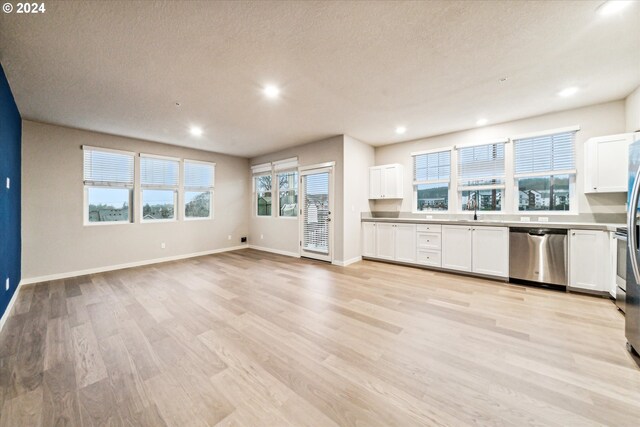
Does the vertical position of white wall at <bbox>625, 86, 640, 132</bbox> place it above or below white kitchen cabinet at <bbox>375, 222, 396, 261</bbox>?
above

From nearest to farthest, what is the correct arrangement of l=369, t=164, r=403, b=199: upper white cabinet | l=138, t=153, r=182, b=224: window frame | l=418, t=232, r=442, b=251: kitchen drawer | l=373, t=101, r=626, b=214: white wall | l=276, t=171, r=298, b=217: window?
l=373, t=101, r=626, b=214: white wall
l=418, t=232, r=442, b=251: kitchen drawer
l=138, t=153, r=182, b=224: window frame
l=369, t=164, r=403, b=199: upper white cabinet
l=276, t=171, r=298, b=217: window

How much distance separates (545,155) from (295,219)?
16.5 feet

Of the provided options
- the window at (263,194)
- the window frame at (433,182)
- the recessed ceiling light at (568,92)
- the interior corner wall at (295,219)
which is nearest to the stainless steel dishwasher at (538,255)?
the window frame at (433,182)

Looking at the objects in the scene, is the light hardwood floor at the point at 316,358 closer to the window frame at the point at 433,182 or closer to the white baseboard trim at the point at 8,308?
the white baseboard trim at the point at 8,308

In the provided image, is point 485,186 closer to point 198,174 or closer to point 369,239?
point 369,239

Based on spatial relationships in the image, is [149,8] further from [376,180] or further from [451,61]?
[376,180]

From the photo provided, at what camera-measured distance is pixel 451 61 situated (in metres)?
2.46

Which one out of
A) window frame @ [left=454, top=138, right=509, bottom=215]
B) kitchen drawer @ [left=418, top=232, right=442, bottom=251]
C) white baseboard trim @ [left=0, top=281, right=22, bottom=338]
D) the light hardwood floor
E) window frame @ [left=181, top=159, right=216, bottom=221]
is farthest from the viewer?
window frame @ [left=181, top=159, right=216, bottom=221]

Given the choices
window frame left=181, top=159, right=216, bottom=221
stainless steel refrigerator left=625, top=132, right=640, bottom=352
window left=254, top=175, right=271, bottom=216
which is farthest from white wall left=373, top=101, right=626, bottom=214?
window frame left=181, top=159, right=216, bottom=221

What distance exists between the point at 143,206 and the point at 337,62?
515 centimetres

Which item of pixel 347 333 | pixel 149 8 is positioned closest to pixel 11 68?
pixel 149 8

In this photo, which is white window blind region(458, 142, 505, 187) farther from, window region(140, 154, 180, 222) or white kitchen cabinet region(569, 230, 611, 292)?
window region(140, 154, 180, 222)

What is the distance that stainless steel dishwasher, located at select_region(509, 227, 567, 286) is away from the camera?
136 inches

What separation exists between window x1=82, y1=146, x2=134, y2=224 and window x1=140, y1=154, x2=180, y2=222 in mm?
254
